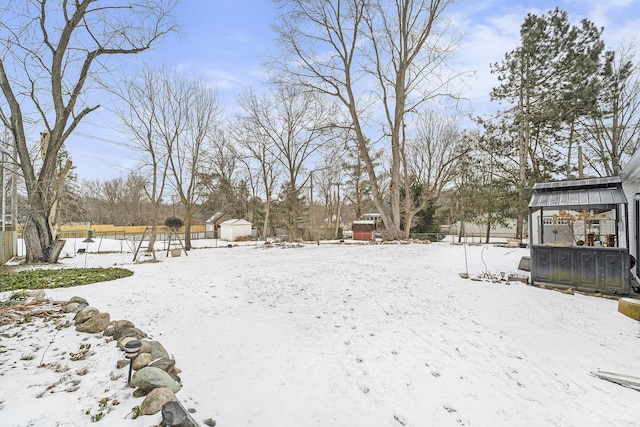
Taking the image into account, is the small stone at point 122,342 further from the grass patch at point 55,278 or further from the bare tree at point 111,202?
the bare tree at point 111,202

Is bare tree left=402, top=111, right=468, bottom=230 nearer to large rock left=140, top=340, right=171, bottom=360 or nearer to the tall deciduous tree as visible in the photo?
the tall deciduous tree

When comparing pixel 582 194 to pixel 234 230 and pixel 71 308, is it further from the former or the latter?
pixel 234 230

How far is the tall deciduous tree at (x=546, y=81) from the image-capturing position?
1561 cm

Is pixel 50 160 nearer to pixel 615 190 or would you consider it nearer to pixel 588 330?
pixel 588 330

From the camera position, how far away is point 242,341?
4.14 m

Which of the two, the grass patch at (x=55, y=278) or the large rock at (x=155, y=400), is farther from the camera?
the grass patch at (x=55, y=278)

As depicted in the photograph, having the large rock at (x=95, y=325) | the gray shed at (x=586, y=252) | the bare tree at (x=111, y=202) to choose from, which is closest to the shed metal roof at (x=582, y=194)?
the gray shed at (x=586, y=252)

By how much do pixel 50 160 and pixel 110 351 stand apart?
1031cm

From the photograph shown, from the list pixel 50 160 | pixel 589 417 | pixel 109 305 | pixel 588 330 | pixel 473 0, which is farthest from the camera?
pixel 473 0

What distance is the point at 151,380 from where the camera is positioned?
2605 mm

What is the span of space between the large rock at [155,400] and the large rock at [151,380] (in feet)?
0.48

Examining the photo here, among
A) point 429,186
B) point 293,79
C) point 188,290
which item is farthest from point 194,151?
point 429,186

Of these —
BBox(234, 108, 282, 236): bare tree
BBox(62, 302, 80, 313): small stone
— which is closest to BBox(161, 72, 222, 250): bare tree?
BBox(234, 108, 282, 236): bare tree

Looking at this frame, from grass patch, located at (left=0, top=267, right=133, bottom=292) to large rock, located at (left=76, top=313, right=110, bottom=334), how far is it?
322 centimetres
